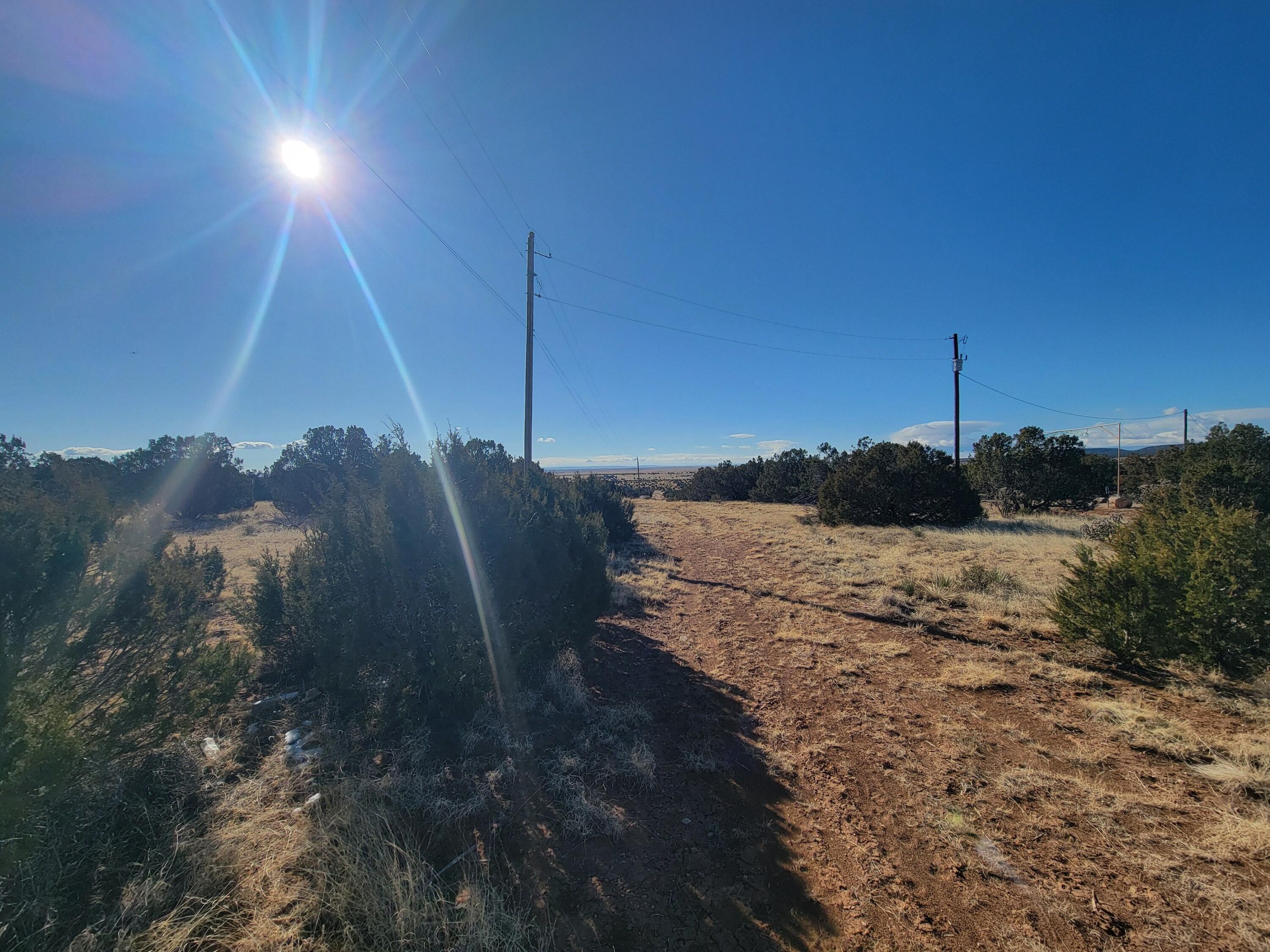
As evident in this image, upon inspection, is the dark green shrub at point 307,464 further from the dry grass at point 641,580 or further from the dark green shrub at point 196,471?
the dry grass at point 641,580

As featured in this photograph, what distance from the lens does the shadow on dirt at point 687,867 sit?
248 centimetres

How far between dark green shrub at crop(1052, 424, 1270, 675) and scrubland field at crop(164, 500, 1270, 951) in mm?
394

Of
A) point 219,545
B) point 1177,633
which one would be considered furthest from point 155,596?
point 219,545

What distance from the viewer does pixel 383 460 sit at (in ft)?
14.6

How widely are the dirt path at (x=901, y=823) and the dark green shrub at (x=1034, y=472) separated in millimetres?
19455

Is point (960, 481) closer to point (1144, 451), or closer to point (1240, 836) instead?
point (1240, 836)

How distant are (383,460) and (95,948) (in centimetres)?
338

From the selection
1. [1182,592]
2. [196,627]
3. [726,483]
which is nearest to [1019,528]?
[1182,592]

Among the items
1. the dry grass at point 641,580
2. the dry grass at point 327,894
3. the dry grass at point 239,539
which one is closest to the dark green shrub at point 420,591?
the dry grass at point 327,894

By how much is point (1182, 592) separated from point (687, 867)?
6450mm

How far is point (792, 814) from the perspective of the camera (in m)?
3.38

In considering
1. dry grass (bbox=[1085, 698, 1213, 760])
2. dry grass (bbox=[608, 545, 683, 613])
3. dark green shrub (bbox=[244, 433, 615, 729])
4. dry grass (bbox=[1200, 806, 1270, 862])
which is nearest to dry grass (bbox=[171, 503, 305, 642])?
dark green shrub (bbox=[244, 433, 615, 729])

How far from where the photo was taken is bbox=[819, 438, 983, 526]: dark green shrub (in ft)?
58.1

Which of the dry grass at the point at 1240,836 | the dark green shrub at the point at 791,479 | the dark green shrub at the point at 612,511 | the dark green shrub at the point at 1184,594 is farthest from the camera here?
the dark green shrub at the point at 791,479
